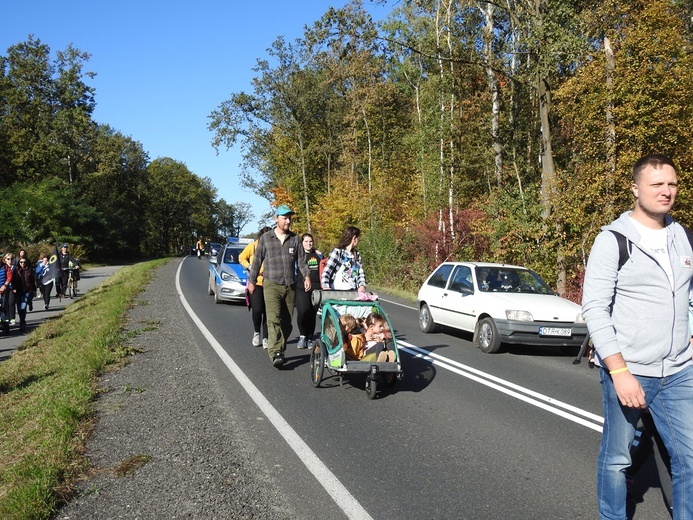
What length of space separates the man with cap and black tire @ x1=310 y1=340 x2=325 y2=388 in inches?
35.2

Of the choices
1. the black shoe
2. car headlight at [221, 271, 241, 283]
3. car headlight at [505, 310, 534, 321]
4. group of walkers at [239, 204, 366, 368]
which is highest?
group of walkers at [239, 204, 366, 368]

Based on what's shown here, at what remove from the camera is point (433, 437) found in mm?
6023

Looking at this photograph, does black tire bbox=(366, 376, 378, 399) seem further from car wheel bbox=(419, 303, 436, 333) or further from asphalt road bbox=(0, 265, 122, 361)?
asphalt road bbox=(0, 265, 122, 361)

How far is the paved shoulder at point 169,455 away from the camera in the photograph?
4.35m

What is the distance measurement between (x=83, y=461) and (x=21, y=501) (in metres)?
0.90

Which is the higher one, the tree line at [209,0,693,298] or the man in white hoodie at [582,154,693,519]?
the tree line at [209,0,693,298]

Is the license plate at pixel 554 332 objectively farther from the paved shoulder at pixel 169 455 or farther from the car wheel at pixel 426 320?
the paved shoulder at pixel 169 455

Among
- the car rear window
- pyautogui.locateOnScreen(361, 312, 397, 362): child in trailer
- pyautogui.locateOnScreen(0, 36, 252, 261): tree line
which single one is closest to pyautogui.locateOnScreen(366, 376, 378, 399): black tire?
pyautogui.locateOnScreen(361, 312, 397, 362): child in trailer

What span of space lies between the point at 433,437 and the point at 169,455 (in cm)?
237

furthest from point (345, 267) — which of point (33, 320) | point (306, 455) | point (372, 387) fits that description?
point (33, 320)

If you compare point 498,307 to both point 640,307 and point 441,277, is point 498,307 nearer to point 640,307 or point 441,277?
point 441,277

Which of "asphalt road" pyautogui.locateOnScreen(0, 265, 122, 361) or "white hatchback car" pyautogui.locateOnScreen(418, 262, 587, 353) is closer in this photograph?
"white hatchback car" pyautogui.locateOnScreen(418, 262, 587, 353)

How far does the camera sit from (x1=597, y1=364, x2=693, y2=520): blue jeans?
325 cm

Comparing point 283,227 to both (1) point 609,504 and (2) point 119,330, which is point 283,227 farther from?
(1) point 609,504
